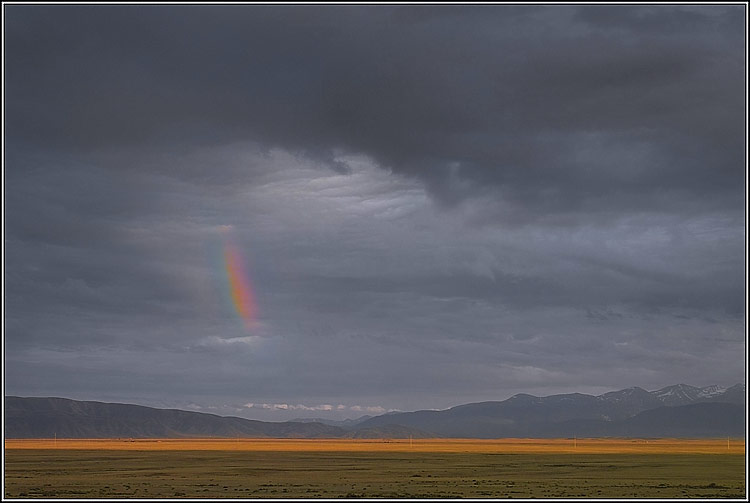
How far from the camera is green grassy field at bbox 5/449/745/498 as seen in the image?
68625 mm

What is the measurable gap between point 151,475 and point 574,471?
44.9m

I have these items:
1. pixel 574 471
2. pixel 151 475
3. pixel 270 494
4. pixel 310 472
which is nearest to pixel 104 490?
pixel 270 494

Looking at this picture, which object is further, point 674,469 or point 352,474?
point 674,469

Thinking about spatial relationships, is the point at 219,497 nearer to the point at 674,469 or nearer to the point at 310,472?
the point at 310,472

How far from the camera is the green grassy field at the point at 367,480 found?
6862cm

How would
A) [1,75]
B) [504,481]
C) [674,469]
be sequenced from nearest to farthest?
1. [1,75]
2. [504,481]
3. [674,469]

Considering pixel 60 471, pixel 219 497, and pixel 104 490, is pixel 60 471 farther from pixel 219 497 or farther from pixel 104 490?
pixel 219 497

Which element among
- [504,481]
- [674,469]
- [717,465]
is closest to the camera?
[504,481]

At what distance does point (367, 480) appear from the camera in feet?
272

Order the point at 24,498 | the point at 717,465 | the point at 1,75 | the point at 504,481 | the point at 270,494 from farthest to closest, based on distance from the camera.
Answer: the point at 717,465
the point at 504,481
the point at 270,494
the point at 24,498
the point at 1,75

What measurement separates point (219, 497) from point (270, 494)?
434 cm

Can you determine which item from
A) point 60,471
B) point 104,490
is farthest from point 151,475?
point 104,490

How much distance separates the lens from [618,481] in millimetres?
84562

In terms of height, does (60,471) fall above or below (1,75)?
below
